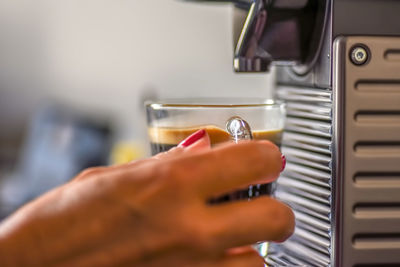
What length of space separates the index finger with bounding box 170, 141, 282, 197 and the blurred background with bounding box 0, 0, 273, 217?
1783 millimetres

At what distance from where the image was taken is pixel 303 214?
47 centimetres

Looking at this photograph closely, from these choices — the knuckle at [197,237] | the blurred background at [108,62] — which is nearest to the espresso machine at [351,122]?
the knuckle at [197,237]

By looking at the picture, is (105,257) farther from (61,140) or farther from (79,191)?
(61,140)

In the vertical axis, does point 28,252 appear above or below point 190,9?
below

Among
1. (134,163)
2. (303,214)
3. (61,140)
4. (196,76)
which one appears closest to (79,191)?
(134,163)

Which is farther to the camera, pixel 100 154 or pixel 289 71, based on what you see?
pixel 100 154

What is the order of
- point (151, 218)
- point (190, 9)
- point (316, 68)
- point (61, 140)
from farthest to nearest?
point (190, 9)
point (61, 140)
point (316, 68)
point (151, 218)

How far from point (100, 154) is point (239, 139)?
1650 mm

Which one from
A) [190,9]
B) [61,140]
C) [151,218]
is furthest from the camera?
[190,9]

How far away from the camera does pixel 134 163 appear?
35 centimetres

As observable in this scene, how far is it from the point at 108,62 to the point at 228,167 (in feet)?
6.40

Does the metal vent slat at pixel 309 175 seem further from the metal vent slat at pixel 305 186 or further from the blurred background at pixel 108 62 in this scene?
the blurred background at pixel 108 62

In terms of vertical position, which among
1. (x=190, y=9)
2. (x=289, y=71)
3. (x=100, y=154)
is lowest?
(x=100, y=154)

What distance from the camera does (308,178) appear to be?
463 millimetres
